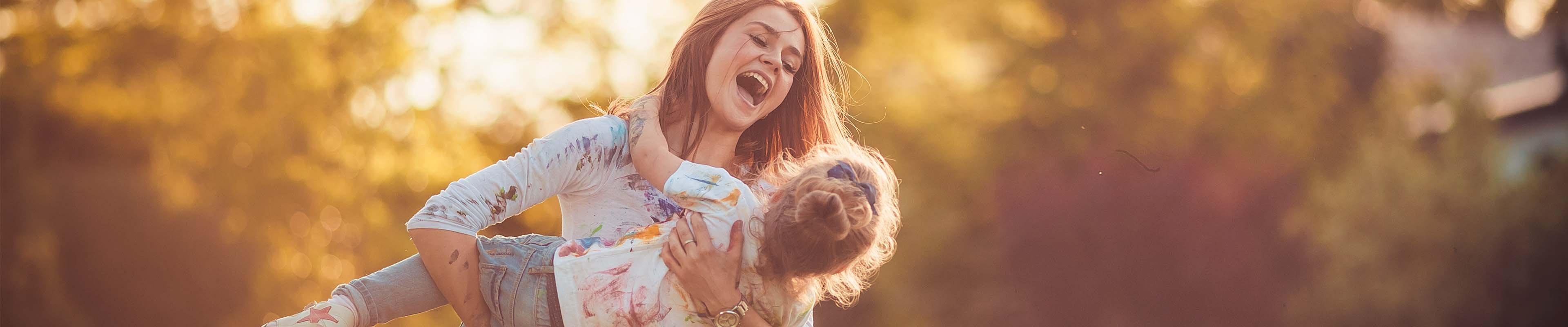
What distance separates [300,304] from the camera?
721cm

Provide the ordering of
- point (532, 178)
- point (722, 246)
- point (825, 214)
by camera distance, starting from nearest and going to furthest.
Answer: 1. point (825, 214)
2. point (722, 246)
3. point (532, 178)

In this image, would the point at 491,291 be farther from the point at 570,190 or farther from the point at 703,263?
the point at 703,263

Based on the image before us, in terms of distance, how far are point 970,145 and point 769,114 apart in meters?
5.10

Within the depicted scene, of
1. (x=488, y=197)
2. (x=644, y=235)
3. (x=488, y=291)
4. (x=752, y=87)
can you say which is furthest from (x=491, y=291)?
(x=752, y=87)

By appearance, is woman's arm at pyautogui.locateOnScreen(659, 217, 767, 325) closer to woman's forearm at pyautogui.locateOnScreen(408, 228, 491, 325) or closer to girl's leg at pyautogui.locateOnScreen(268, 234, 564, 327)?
girl's leg at pyautogui.locateOnScreen(268, 234, 564, 327)

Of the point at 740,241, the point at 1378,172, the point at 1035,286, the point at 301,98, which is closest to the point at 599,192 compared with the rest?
the point at 740,241

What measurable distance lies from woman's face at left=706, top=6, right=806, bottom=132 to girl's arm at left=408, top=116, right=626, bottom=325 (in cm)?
23

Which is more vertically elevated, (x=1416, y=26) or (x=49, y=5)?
(x=49, y=5)

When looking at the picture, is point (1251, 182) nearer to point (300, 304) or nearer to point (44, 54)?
point (300, 304)

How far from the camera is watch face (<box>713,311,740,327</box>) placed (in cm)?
178

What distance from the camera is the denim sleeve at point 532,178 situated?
5.76 feet

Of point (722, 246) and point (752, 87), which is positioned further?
point (752, 87)

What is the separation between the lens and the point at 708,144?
2.09 m

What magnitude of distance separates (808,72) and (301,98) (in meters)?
5.78
